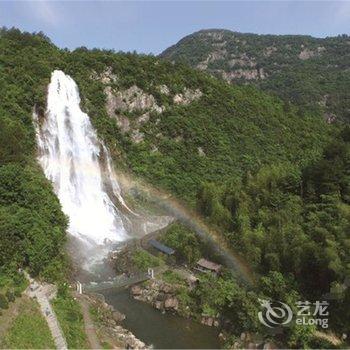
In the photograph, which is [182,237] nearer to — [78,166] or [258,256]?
[258,256]

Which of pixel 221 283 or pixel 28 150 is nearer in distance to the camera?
pixel 221 283

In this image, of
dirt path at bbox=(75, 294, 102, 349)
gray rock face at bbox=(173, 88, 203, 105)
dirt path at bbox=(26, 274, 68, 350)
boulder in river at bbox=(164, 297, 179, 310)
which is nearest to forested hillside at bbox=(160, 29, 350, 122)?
gray rock face at bbox=(173, 88, 203, 105)

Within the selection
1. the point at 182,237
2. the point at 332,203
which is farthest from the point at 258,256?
the point at 182,237

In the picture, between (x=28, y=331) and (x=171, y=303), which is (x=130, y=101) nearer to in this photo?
(x=171, y=303)

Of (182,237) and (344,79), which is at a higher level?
(344,79)

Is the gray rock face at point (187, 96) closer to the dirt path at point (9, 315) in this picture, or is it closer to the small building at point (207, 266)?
the small building at point (207, 266)

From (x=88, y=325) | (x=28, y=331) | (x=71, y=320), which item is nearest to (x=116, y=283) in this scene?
(x=88, y=325)
